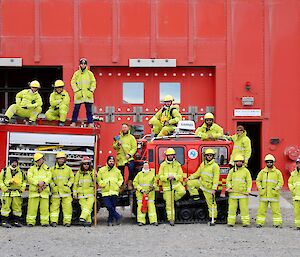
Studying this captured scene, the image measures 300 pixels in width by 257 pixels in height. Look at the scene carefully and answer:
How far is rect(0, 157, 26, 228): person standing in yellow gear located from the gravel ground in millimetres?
554

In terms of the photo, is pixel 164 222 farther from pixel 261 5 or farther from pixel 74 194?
pixel 261 5

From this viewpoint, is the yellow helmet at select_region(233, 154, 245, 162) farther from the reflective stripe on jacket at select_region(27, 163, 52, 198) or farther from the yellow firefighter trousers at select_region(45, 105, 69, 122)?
the reflective stripe on jacket at select_region(27, 163, 52, 198)

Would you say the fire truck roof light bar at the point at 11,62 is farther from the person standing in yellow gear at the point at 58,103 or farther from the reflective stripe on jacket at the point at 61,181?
the reflective stripe on jacket at the point at 61,181

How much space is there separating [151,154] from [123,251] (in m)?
4.55

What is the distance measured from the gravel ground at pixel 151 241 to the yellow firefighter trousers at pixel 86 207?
0.34m

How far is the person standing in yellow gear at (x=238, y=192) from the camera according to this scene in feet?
58.4

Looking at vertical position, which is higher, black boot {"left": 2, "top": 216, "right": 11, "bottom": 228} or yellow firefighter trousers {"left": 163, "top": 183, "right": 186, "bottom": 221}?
yellow firefighter trousers {"left": 163, "top": 183, "right": 186, "bottom": 221}

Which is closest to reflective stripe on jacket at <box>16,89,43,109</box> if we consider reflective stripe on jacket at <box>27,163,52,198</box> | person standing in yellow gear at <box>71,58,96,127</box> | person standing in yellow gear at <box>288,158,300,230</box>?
person standing in yellow gear at <box>71,58,96,127</box>

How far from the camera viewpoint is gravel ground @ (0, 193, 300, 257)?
14.1 meters

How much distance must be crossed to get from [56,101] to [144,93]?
5980 mm

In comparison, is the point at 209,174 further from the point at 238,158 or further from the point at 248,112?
the point at 248,112

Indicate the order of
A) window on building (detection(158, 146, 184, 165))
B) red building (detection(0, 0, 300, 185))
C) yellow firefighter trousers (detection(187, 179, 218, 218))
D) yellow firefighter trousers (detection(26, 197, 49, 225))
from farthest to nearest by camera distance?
red building (detection(0, 0, 300, 185))
window on building (detection(158, 146, 184, 165))
yellow firefighter trousers (detection(187, 179, 218, 218))
yellow firefighter trousers (detection(26, 197, 49, 225))

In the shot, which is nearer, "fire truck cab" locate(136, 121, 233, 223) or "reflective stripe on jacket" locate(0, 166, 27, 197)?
"reflective stripe on jacket" locate(0, 166, 27, 197)

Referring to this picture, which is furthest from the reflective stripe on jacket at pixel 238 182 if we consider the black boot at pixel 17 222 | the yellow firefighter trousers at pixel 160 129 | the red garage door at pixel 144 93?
the red garage door at pixel 144 93
